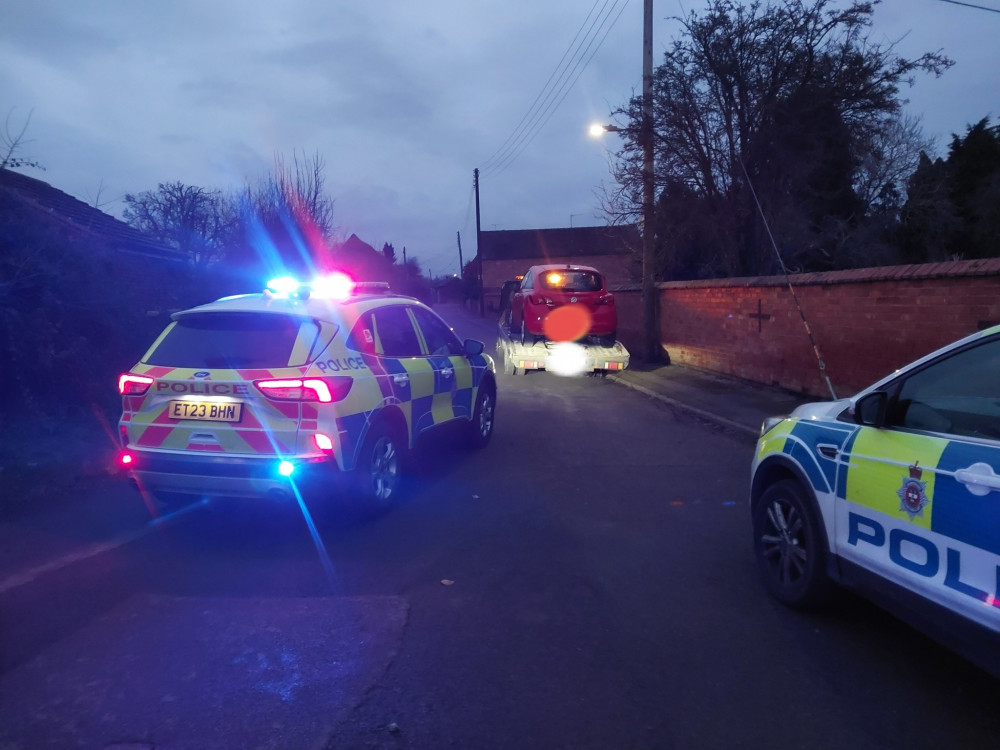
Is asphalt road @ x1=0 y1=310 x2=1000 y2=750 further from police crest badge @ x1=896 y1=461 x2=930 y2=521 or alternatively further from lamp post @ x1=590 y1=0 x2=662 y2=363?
lamp post @ x1=590 y1=0 x2=662 y2=363

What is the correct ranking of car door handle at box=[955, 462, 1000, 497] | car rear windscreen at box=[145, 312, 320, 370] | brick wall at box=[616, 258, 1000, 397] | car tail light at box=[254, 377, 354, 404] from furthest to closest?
brick wall at box=[616, 258, 1000, 397] < car rear windscreen at box=[145, 312, 320, 370] < car tail light at box=[254, 377, 354, 404] < car door handle at box=[955, 462, 1000, 497]

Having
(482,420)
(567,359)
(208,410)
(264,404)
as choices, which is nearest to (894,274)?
(482,420)

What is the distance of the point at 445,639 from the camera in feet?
12.5

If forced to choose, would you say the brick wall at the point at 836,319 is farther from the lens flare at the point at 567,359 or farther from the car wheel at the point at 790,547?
the car wheel at the point at 790,547

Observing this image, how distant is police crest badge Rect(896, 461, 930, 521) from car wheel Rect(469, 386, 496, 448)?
518 cm

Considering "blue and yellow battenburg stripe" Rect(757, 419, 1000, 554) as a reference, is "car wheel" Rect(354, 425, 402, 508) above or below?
below

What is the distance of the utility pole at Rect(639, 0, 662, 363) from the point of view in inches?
601

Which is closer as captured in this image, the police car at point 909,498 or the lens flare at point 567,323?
the police car at point 909,498

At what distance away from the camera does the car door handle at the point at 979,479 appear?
8.79 feet

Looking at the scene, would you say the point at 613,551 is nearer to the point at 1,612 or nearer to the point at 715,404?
the point at 1,612

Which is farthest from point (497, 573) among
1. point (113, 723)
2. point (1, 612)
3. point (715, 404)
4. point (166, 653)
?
point (715, 404)

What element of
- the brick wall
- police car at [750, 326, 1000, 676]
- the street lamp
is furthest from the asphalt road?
the street lamp

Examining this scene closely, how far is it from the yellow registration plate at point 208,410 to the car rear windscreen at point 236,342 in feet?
0.84

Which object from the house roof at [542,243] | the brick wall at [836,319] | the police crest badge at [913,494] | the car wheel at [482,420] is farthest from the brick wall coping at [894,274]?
the house roof at [542,243]
